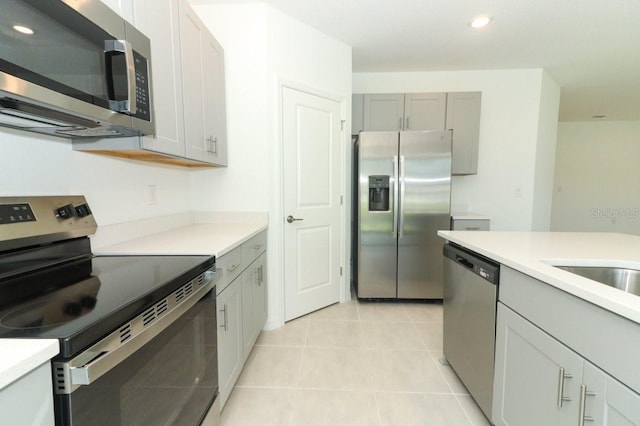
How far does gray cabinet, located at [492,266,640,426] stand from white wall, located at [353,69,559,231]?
260 cm

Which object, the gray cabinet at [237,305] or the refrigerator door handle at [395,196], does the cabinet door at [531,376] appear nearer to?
the gray cabinet at [237,305]

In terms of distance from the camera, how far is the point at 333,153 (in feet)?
8.94

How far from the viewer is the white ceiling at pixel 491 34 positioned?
7.28 feet

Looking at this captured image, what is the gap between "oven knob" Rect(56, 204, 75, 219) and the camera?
115 cm

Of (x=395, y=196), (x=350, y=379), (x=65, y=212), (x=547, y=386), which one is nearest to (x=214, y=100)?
(x=65, y=212)

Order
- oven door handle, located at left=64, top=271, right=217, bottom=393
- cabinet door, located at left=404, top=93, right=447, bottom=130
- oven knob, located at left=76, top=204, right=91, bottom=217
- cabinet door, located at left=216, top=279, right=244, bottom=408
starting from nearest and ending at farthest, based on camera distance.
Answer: oven door handle, located at left=64, top=271, right=217, bottom=393, oven knob, located at left=76, top=204, right=91, bottom=217, cabinet door, located at left=216, top=279, right=244, bottom=408, cabinet door, located at left=404, top=93, right=447, bottom=130

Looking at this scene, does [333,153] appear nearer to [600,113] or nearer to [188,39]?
[188,39]

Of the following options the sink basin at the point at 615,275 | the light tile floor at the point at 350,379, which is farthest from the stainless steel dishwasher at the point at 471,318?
the sink basin at the point at 615,275

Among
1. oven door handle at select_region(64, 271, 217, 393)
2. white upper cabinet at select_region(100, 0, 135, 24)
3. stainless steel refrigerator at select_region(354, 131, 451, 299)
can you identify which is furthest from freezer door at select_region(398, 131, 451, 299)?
oven door handle at select_region(64, 271, 217, 393)

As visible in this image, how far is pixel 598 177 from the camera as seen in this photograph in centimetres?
571

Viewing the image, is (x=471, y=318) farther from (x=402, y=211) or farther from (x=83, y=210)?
(x=83, y=210)

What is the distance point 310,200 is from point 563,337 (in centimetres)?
195

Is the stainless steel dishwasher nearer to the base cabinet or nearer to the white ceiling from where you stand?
the base cabinet

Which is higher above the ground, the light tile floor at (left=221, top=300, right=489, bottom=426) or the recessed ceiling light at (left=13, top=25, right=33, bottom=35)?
the recessed ceiling light at (left=13, top=25, right=33, bottom=35)
